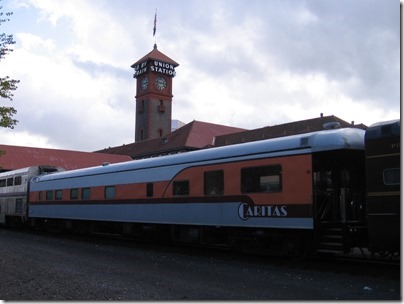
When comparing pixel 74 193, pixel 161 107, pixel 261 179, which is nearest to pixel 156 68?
pixel 161 107

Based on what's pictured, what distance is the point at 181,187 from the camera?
14562 millimetres

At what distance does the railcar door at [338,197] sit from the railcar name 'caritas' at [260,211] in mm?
887

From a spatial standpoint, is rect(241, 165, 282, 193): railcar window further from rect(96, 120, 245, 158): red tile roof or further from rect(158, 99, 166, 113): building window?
rect(158, 99, 166, 113): building window

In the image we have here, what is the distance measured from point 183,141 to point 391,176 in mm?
62283

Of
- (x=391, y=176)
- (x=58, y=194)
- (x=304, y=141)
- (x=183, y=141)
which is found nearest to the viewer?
(x=391, y=176)

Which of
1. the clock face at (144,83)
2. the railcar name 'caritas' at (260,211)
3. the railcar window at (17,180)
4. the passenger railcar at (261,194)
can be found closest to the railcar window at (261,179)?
the passenger railcar at (261,194)

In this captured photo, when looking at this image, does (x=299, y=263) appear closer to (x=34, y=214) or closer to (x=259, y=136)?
(x=34, y=214)

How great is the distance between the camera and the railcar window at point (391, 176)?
923 centimetres

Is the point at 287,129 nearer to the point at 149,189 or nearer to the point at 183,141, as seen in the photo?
the point at 183,141

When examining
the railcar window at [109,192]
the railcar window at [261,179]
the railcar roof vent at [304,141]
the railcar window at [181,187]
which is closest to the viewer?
the railcar roof vent at [304,141]

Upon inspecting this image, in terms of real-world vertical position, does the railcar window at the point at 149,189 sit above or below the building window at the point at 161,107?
below

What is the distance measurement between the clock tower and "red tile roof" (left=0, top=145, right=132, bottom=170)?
22398 mm

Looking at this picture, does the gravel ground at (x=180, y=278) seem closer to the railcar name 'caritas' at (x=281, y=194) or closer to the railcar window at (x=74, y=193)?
the railcar name 'caritas' at (x=281, y=194)

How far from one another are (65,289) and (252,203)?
5686 millimetres
